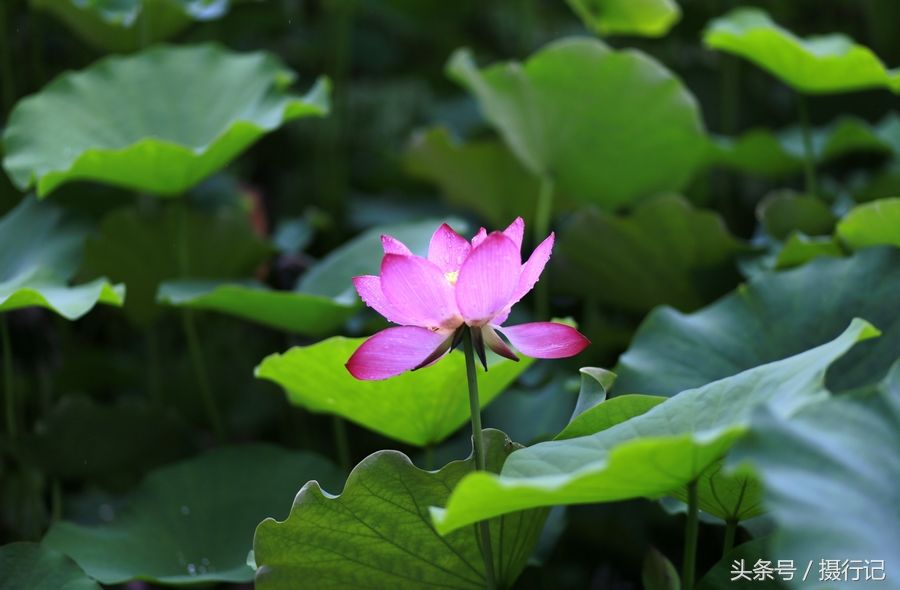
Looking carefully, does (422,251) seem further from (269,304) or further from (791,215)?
(791,215)

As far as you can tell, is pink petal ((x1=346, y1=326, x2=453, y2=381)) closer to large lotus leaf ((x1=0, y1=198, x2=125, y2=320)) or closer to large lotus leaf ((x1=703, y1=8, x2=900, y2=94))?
large lotus leaf ((x1=0, y1=198, x2=125, y2=320))

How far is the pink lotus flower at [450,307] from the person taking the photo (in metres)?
0.55

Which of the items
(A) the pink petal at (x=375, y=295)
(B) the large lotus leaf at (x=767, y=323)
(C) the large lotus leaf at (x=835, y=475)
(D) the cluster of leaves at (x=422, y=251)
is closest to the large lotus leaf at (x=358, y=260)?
(D) the cluster of leaves at (x=422, y=251)

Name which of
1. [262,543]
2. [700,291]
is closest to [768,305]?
[700,291]

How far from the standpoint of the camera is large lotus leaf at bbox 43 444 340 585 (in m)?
0.90

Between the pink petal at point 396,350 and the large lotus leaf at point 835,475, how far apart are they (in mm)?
189

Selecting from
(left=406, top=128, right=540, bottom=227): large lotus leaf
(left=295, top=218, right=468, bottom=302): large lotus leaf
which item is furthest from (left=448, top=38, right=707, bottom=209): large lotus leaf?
(left=295, top=218, right=468, bottom=302): large lotus leaf

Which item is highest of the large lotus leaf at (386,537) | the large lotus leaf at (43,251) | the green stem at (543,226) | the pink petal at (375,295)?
the pink petal at (375,295)

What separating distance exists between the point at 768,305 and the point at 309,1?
47.7 inches

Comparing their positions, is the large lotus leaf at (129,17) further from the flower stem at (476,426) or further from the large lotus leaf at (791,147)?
the flower stem at (476,426)

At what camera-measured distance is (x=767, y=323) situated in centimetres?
86

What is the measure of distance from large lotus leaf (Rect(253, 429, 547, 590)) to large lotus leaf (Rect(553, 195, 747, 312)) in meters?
0.50

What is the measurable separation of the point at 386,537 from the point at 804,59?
2.41 ft

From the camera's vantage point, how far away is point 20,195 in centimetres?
131
